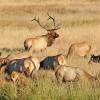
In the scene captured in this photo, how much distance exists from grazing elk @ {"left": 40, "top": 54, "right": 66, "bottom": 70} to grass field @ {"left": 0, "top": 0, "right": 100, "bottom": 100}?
1.35 feet

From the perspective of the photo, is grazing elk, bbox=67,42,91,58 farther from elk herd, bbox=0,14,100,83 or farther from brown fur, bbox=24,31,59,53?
brown fur, bbox=24,31,59,53

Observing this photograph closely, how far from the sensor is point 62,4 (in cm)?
4038

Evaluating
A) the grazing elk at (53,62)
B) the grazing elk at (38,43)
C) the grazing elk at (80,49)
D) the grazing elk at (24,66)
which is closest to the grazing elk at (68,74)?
the grazing elk at (24,66)

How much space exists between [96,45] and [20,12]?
17066 millimetres

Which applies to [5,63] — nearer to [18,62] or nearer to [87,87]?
[18,62]

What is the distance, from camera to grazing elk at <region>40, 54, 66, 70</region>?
1291cm

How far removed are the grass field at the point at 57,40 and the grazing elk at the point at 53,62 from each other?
0.41m

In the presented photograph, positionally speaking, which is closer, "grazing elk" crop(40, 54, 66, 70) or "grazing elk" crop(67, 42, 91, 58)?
"grazing elk" crop(40, 54, 66, 70)

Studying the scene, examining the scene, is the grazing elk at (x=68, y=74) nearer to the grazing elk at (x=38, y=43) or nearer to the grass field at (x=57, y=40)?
the grass field at (x=57, y=40)

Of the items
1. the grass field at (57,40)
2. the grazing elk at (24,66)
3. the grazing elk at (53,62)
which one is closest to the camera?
the grass field at (57,40)

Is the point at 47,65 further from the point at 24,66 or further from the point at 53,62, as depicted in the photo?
the point at 24,66

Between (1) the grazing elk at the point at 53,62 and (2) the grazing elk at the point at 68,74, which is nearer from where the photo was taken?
(2) the grazing elk at the point at 68,74

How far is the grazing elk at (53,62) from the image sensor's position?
12914mm

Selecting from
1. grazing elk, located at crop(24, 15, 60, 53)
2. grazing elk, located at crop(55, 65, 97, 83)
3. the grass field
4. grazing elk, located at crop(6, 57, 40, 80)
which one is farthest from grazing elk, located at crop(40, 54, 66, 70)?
grazing elk, located at crop(24, 15, 60, 53)
